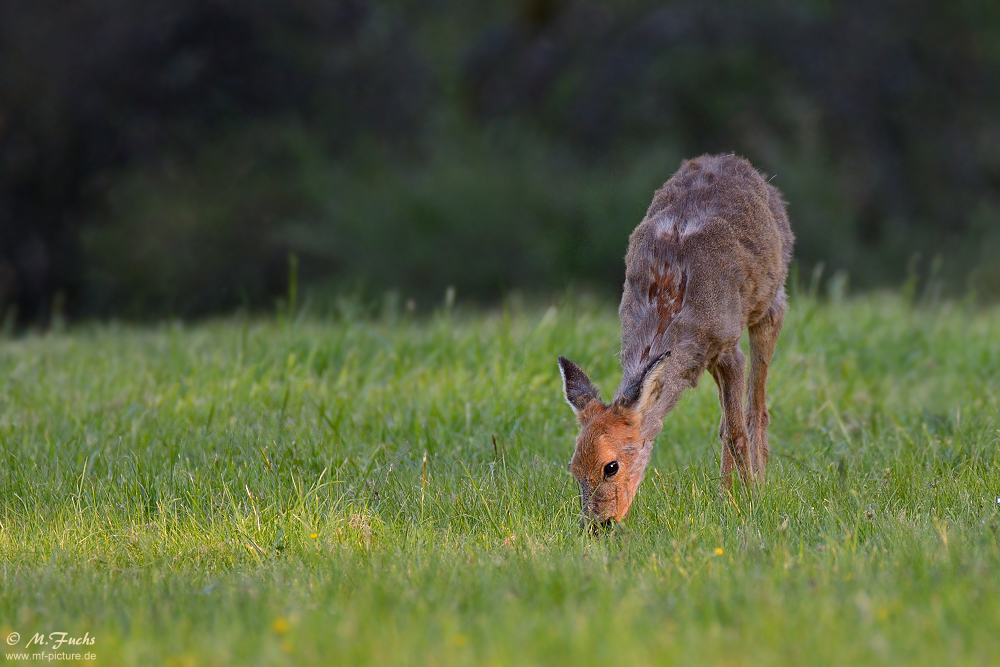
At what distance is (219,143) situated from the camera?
2184 centimetres

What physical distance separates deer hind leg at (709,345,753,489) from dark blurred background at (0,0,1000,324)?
546 inches

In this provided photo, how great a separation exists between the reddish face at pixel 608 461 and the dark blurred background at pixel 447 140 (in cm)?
1456

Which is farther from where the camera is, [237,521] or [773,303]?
[773,303]

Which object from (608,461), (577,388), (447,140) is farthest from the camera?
(447,140)

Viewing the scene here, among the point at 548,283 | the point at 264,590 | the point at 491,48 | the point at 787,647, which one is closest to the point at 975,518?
the point at 787,647

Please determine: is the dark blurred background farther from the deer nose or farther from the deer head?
the deer nose

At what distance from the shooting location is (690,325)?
6.18 metres

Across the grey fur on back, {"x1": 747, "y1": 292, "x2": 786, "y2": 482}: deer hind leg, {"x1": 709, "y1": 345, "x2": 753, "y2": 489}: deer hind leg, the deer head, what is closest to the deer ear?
the deer head

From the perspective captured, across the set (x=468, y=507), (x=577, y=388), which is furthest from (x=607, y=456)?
(x=468, y=507)

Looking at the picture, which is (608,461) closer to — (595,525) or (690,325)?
(595,525)

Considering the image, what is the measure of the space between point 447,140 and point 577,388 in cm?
1940

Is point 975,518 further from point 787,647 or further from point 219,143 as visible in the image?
point 219,143

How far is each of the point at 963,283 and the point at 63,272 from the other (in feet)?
57.1

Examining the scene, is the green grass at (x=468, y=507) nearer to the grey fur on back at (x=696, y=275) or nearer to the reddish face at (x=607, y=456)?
the reddish face at (x=607, y=456)
